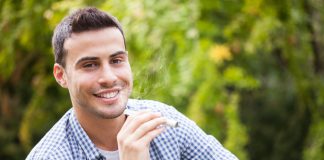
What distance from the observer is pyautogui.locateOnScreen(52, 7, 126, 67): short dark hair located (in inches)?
101

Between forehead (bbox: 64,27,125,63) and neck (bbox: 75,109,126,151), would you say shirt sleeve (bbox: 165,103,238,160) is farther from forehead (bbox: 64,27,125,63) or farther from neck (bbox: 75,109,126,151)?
forehead (bbox: 64,27,125,63)

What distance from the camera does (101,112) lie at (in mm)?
2535

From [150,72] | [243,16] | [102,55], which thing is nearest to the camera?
[102,55]

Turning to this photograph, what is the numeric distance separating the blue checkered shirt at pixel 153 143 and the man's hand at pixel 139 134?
0.23 metres

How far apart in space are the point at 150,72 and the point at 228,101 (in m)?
2.02

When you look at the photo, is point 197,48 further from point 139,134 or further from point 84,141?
point 139,134

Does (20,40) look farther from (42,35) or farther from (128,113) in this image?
(128,113)

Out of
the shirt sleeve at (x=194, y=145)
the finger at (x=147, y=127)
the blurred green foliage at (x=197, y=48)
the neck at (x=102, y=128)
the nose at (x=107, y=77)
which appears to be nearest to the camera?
the finger at (x=147, y=127)

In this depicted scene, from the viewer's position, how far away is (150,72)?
297 cm

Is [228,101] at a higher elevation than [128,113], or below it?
higher

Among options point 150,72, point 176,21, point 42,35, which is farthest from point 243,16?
point 150,72

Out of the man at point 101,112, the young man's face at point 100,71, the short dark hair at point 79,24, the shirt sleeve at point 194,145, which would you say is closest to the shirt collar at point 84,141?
the man at point 101,112

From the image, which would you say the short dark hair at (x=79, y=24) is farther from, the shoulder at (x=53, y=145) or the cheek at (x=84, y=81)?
the shoulder at (x=53, y=145)

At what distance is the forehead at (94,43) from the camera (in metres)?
2.50
